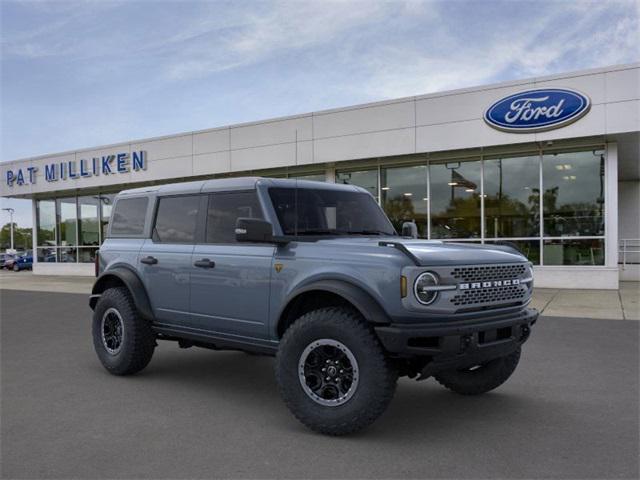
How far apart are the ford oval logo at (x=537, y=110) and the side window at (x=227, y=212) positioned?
11.6 m

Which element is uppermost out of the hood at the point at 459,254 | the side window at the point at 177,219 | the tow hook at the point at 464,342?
the side window at the point at 177,219

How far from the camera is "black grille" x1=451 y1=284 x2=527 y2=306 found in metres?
4.14

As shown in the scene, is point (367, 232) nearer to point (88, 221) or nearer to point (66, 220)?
point (88, 221)

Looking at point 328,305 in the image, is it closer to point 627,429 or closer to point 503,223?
point 627,429

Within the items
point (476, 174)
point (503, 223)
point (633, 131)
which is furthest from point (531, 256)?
point (633, 131)

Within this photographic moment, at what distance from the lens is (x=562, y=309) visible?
11.1 metres

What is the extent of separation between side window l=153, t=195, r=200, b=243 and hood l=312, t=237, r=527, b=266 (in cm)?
160

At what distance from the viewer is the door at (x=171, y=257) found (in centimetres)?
554

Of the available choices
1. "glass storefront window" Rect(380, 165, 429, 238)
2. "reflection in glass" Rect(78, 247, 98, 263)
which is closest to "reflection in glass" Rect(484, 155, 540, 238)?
"glass storefront window" Rect(380, 165, 429, 238)

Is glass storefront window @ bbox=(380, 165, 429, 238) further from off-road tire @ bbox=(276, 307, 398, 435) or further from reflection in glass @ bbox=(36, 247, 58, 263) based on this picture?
reflection in glass @ bbox=(36, 247, 58, 263)

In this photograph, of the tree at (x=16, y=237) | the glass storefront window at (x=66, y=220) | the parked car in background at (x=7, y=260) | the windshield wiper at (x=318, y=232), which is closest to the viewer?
the windshield wiper at (x=318, y=232)

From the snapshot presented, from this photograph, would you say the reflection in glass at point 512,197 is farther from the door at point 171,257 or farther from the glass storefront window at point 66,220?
the glass storefront window at point 66,220

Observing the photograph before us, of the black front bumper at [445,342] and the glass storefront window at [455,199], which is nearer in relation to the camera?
the black front bumper at [445,342]

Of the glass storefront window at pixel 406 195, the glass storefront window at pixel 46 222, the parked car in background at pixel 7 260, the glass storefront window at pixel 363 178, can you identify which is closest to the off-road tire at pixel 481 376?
the glass storefront window at pixel 406 195
